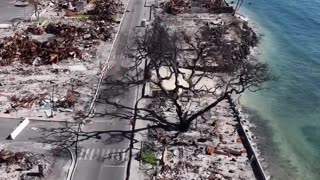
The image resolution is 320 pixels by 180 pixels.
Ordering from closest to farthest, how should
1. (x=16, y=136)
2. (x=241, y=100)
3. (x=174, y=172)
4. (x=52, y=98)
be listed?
(x=174, y=172) → (x=16, y=136) → (x=52, y=98) → (x=241, y=100)

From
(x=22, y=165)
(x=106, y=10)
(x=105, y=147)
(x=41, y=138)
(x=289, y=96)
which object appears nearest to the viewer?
(x=22, y=165)

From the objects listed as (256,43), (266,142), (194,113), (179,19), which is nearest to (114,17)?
(179,19)

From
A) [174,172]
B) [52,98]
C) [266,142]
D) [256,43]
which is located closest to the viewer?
[174,172]

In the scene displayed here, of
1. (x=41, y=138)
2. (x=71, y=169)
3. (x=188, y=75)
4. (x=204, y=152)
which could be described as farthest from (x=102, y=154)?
(x=188, y=75)

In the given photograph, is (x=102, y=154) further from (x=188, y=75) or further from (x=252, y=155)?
(x=188, y=75)

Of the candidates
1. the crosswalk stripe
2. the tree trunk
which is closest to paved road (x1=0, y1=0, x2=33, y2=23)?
the crosswalk stripe

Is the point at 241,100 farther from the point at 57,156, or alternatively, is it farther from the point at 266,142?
the point at 57,156

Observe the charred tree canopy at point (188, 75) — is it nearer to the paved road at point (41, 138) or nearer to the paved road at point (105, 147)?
the paved road at point (105, 147)
